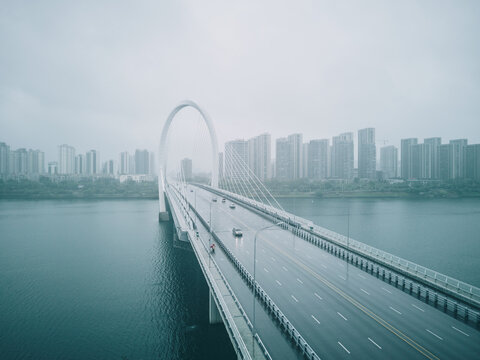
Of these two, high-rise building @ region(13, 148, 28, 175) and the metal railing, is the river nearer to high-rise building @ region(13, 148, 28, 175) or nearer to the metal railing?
the metal railing

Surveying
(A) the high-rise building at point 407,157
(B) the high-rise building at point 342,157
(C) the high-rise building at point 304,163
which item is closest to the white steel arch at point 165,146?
(C) the high-rise building at point 304,163

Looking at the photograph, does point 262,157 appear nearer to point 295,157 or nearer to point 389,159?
point 295,157

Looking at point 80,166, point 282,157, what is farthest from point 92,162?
point 282,157

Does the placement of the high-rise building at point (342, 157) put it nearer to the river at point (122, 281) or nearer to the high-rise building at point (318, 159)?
the high-rise building at point (318, 159)

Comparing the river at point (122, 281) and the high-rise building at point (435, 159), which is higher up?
the high-rise building at point (435, 159)

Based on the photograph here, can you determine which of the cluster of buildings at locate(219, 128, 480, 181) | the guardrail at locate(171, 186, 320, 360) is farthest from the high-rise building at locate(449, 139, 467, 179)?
the guardrail at locate(171, 186, 320, 360)
